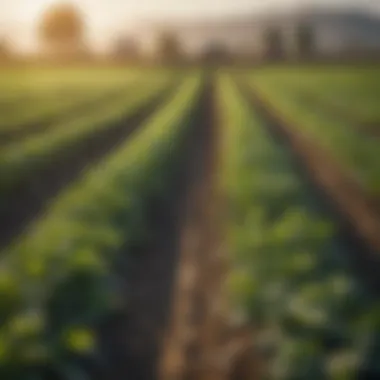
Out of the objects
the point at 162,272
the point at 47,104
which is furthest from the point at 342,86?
the point at 47,104

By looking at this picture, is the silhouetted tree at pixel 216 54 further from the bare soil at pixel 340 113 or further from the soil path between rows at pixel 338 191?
the bare soil at pixel 340 113

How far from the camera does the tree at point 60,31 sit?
5.59 feet

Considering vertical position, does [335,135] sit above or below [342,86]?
below

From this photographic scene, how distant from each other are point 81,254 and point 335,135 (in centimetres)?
65

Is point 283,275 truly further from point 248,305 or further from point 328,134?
point 328,134

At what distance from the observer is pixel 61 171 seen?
1859mm

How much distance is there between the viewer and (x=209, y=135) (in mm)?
1772

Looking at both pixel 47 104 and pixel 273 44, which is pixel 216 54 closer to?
pixel 273 44

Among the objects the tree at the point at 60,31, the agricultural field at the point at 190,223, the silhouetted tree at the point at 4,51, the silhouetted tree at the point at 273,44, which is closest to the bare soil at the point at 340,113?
the agricultural field at the point at 190,223

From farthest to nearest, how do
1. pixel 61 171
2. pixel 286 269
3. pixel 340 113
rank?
pixel 61 171 < pixel 340 113 < pixel 286 269

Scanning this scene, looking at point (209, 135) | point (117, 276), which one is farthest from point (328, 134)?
point (117, 276)

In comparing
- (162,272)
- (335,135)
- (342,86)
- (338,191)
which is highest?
(342,86)

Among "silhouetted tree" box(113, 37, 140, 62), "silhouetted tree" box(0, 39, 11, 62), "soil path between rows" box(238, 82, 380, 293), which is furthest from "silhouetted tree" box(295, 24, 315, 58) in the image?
"silhouetted tree" box(0, 39, 11, 62)

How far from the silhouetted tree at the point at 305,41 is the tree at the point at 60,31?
19.9 inches
